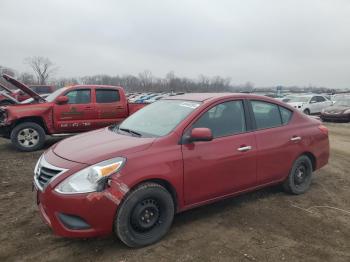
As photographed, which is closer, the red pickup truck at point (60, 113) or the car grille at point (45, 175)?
the car grille at point (45, 175)

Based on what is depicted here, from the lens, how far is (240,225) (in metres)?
4.21

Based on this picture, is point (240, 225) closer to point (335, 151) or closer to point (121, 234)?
point (121, 234)

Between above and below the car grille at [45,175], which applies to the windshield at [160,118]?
above

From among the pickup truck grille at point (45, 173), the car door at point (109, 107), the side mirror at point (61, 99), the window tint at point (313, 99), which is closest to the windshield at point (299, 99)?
the window tint at point (313, 99)

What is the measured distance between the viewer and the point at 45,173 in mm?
3627

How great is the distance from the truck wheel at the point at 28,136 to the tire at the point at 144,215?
608 cm

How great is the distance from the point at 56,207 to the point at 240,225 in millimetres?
2170

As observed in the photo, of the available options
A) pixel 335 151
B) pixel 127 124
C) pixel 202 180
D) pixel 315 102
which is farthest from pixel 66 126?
pixel 315 102

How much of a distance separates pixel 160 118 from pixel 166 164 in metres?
0.92

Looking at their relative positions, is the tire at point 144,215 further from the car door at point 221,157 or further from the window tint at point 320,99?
the window tint at point 320,99

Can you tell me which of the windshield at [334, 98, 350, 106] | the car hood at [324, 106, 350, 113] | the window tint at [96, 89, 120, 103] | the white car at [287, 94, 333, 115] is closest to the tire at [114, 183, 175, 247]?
the window tint at [96, 89, 120, 103]

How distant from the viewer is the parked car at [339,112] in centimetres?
1841

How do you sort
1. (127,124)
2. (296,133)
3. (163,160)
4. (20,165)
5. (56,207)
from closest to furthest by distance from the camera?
(56,207), (163,160), (127,124), (296,133), (20,165)

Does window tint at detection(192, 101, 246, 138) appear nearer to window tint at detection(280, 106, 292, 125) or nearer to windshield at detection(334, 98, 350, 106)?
window tint at detection(280, 106, 292, 125)
